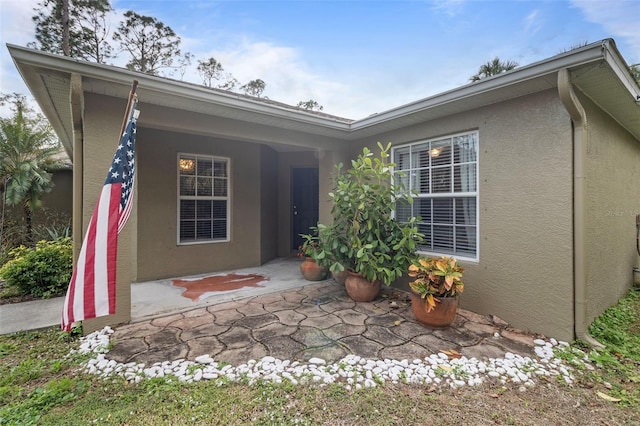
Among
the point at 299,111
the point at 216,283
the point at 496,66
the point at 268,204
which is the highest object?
the point at 496,66

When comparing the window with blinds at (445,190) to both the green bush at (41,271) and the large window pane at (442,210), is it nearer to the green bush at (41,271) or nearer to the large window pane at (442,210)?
the large window pane at (442,210)

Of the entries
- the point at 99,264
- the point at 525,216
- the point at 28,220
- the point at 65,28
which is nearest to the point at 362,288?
the point at 525,216

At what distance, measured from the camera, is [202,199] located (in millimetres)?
5629

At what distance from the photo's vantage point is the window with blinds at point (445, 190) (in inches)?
150

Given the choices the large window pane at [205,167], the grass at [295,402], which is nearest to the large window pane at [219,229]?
the large window pane at [205,167]

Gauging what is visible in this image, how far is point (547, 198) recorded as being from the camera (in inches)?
122

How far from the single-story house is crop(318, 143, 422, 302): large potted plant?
0.63 m

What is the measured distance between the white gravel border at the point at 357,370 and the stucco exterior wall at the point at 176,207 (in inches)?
106

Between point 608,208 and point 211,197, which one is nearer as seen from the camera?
point 608,208

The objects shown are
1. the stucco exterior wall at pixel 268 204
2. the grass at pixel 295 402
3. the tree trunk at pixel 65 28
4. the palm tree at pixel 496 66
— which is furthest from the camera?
the tree trunk at pixel 65 28

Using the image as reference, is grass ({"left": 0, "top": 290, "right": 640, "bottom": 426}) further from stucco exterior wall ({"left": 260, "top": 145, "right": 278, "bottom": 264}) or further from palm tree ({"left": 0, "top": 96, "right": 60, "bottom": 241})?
palm tree ({"left": 0, "top": 96, "right": 60, "bottom": 241})

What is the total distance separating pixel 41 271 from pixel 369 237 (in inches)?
197

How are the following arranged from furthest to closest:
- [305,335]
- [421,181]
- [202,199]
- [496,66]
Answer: [496,66], [202,199], [421,181], [305,335]

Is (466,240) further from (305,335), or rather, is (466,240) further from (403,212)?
(305,335)
